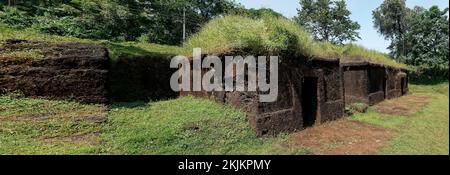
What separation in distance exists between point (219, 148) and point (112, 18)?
17.8 metres

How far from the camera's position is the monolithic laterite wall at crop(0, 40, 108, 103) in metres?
7.79

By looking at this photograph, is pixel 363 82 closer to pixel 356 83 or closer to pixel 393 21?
pixel 356 83

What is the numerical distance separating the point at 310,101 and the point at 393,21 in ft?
103

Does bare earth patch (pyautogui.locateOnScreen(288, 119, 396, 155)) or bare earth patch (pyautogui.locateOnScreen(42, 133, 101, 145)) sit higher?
bare earth patch (pyautogui.locateOnScreen(42, 133, 101, 145))

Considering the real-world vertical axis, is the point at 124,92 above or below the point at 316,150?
above

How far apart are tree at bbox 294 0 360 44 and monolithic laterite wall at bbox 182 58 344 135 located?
25.9 m

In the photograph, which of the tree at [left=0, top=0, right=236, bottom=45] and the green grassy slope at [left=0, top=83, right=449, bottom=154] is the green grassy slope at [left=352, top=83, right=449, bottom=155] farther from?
the tree at [left=0, top=0, right=236, bottom=45]

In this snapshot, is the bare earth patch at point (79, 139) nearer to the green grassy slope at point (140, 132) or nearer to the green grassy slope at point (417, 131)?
the green grassy slope at point (140, 132)

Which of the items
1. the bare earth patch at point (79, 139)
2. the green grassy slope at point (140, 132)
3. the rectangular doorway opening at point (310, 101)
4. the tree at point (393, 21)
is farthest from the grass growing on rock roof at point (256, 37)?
the tree at point (393, 21)

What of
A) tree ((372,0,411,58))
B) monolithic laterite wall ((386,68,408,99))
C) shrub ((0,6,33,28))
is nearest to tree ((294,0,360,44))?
tree ((372,0,411,58))

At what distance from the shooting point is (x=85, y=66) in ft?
27.7

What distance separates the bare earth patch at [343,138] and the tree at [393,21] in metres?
28.2
